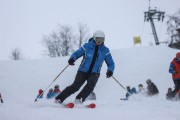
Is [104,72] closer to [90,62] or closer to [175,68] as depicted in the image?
[175,68]

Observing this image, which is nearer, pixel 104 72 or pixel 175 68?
pixel 175 68

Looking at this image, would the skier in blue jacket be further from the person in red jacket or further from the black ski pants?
the person in red jacket

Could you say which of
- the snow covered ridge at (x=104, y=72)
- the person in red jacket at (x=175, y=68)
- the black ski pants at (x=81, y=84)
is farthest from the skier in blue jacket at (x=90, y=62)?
the snow covered ridge at (x=104, y=72)

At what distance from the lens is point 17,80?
20594 millimetres

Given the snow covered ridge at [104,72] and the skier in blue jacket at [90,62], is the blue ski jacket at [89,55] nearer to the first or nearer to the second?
the skier in blue jacket at [90,62]

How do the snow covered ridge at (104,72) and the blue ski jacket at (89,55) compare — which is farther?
the snow covered ridge at (104,72)

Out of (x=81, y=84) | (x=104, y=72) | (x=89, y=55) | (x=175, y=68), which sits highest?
(x=89, y=55)

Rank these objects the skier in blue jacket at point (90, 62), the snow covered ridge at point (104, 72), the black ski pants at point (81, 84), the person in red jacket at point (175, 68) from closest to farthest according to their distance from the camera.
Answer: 1. the black ski pants at point (81, 84)
2. the skier in blue jacket at point (90, 62)
3. the person in red jacket at point (175, 68)
4. the snow covered ridge at point (104, 72)

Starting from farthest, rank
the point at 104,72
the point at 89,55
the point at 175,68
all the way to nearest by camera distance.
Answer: the point at 104,72, the point at 175,68, the point at 89,55

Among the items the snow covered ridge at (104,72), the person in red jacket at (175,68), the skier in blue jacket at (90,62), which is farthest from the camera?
the snow covered ridge at (104,72)

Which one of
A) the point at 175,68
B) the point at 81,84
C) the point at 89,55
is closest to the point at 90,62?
the point at 89,55

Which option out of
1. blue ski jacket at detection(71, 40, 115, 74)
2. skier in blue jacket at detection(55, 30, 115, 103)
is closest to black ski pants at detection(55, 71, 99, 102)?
skier in blue jacket at detection(55, 30, 115, 103)

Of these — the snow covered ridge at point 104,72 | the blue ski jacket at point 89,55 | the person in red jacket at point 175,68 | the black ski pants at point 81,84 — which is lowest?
the snow covered ridge at point 104,72

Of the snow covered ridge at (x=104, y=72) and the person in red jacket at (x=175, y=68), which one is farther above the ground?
the person in red jacket at (x=175, y=68)
